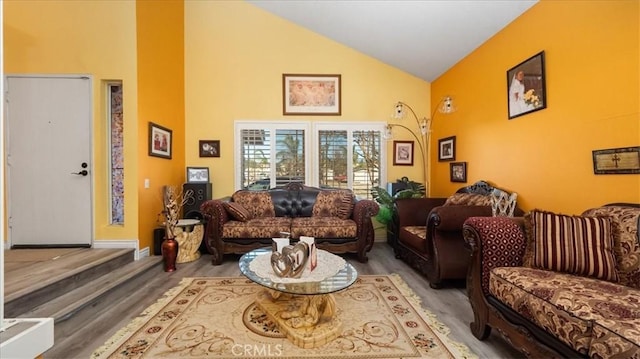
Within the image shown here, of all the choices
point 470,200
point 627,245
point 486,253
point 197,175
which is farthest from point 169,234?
point 627,245

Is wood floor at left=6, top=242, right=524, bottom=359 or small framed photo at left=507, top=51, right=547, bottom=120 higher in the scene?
small framed photo at left=507, top=51, right=547, bottom=120

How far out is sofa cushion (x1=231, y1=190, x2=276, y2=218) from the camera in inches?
166

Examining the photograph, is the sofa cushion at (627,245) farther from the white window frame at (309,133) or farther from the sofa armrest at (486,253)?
the white window frame at (309,133)

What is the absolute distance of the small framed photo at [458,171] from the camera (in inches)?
161

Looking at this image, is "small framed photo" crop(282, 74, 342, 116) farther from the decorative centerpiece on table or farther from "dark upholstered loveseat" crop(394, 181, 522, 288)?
"dark upholstered loveseat" crop(394, 181, 522, 288)

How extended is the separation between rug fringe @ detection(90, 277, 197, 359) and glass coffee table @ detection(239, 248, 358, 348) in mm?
903

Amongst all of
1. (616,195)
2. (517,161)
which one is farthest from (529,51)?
(616,195)

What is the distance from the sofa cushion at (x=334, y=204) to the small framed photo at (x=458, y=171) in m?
1.49

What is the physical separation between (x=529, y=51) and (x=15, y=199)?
5729 millimetres

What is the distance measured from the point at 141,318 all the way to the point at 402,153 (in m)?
4.14

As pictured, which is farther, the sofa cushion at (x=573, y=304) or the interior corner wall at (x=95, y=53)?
the interior corner wall at (x=95, y=53)

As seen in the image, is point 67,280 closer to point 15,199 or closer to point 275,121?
point 15,199

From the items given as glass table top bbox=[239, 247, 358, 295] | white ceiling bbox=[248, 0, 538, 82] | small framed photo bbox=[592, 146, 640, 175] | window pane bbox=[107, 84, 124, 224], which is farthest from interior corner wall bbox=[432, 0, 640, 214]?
window pane bbox=[107, 84, 124, 224]

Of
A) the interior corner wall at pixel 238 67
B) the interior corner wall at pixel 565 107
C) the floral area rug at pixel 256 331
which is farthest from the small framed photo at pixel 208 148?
the interior corner wall at pixel 565 107
